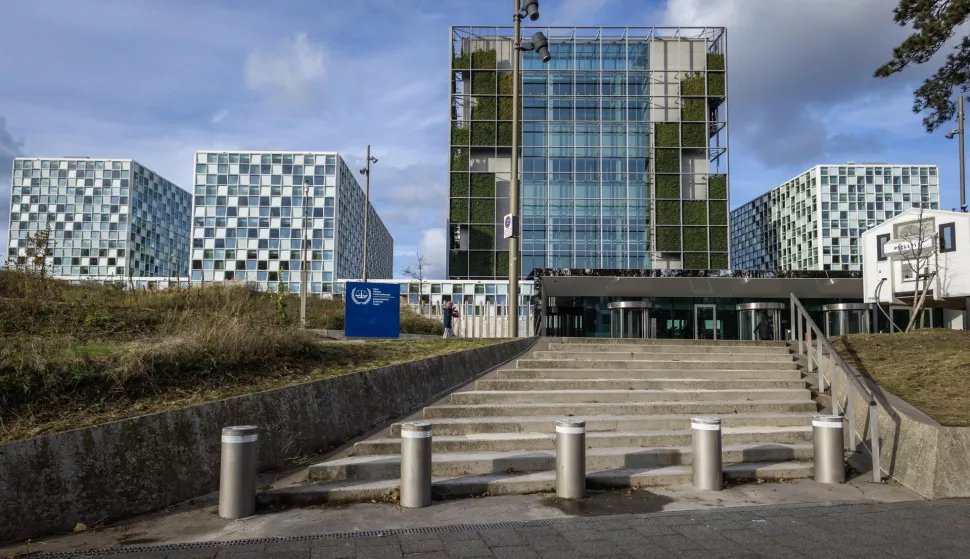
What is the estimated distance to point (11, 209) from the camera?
122312 millimetres

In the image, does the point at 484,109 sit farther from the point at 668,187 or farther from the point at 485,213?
the point at 668,187

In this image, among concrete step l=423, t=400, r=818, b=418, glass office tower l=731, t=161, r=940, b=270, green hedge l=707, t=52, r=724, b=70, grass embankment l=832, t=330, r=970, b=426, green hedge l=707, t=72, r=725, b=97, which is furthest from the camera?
glass office tower l=731, t=161, r=940, b=270

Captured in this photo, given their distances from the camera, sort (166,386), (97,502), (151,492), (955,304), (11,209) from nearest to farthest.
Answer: (97,502) < (151,492) < (166,386) < (955,304) < (11,209)

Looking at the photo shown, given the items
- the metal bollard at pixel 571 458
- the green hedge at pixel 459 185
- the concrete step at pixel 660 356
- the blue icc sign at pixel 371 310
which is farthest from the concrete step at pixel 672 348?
the green hedge at pixel 459 185

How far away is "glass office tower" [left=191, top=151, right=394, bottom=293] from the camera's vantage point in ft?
365

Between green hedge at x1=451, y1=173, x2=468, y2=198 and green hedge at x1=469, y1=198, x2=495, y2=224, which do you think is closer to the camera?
green hedge at x1=469, y1=198, x2=495, y2=224

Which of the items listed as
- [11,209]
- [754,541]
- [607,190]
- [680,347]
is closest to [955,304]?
[680,347]

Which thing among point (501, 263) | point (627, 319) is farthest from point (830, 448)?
point (501, 263)

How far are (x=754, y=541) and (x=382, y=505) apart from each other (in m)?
3.32

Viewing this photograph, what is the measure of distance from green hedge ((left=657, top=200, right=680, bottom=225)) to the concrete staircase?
4428cm

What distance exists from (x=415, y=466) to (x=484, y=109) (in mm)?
51847

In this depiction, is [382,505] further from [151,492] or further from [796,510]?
[796,510]

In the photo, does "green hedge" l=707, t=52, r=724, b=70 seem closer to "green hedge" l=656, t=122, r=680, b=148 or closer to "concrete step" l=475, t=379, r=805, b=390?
"green hedge" l=656, t=122, r=680, b=148

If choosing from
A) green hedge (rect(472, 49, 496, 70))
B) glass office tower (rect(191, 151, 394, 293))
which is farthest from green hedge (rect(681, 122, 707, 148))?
glass office tower (rect(191, 151, 394, 293))
